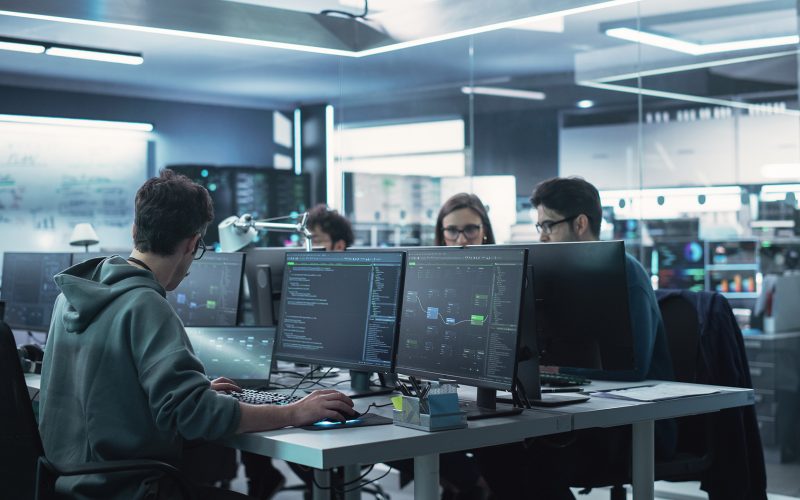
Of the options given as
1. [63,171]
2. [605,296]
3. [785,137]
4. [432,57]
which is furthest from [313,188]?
Result: [605,296]

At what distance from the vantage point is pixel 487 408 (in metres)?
2.48

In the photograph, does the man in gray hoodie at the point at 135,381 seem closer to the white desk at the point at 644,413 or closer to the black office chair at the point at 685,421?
the white desk at the point at 644,413

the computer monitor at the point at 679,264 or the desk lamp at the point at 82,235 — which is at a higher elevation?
the desk lamp at the point at 82,235

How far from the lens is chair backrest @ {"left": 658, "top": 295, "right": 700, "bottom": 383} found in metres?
3.25

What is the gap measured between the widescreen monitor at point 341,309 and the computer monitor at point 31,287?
1.71m

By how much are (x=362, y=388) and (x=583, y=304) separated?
2.36 feet

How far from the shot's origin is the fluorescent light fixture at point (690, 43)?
469cm

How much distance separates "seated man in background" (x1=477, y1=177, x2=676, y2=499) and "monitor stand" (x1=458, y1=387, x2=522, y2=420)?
1.29 ft

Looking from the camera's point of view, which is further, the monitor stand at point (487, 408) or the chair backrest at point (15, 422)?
the monitor stand at point (487, 408)

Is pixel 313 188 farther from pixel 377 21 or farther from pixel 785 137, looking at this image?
pixel 785 137

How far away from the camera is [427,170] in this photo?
7188 millimetres

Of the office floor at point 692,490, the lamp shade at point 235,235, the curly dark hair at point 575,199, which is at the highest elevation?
the curly dark hair at point 575,199

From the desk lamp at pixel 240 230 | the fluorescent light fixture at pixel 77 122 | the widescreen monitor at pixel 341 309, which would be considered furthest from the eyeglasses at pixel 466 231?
the fluorescent light fixture at pixel 77 122

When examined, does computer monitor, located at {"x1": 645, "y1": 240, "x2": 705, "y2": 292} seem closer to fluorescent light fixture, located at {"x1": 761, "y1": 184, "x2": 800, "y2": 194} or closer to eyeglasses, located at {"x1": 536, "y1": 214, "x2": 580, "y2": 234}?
fluorescent light fixture, located at {"x1": 761, "y1": 184, "x2": 800, "y2": 194}
